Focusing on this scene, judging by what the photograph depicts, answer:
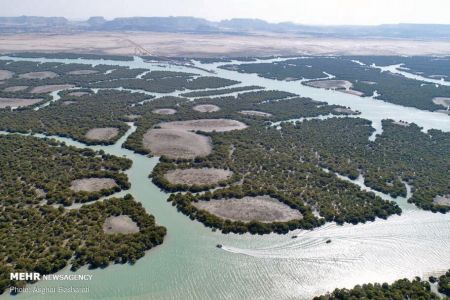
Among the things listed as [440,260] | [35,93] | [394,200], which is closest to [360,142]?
[394,200]

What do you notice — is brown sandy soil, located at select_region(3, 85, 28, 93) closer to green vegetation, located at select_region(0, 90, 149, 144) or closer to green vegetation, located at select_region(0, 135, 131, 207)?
green vegetation, located at select_region(0, 90, 149, 144)

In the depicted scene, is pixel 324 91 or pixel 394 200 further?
pixel 324 91

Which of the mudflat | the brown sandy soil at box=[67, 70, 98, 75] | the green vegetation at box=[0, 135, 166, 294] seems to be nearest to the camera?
the green vegetation at box=[0, 135, 166, 294]

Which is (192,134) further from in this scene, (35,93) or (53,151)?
(35,93)

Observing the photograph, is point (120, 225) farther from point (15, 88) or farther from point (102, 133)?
point (15, 88)

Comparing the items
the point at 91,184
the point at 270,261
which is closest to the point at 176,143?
the point at 91,184

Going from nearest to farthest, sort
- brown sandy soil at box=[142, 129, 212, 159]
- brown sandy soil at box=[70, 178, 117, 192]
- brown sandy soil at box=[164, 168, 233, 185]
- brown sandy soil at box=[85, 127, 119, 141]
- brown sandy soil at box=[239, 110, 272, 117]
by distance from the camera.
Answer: brown sandy soil at box=[70, 178, 117, 192] < brown sandy soil at box=[164, 168, 233, 185] < brown sandy soil at box=[142, 129, 212, 159] < brown sandy soil at box=[85, 127, 119, 141] < brown sandy soil at box=[239, 110, 272, 117]

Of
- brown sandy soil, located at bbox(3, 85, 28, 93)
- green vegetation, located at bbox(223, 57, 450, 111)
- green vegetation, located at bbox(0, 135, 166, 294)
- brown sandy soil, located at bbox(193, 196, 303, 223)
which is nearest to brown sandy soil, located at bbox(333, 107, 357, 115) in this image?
green vegetation, located at bbox(223, 57, 450, 111)
